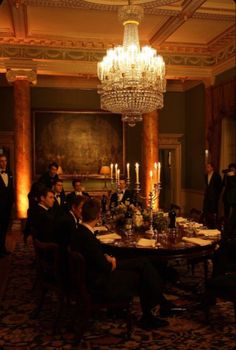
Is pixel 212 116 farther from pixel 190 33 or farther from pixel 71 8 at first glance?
pixel 71 8

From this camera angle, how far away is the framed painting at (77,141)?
12.6 meters

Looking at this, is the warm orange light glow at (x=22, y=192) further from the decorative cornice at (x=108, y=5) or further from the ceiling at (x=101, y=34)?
the decorative cornice at (x=108, y=5)

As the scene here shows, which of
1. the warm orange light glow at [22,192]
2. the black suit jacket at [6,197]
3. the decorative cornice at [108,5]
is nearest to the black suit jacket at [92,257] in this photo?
the black suit jacket at [6,197]

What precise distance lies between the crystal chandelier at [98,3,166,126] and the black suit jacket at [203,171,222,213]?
11.7 feet

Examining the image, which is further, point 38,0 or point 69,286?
point 38,0

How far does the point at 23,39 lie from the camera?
9430mm

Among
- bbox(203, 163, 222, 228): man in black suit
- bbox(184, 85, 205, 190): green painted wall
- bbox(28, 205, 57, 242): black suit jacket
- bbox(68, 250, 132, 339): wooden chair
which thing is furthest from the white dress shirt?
bbox(184, 85, 205, 190): green painted wall

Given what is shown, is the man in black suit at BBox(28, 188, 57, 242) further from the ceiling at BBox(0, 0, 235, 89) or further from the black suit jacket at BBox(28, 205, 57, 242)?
the ceiling at BBox(0, 0, 235, 89)

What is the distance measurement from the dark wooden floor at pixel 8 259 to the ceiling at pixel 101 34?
147 inches

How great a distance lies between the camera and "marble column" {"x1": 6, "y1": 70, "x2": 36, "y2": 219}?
9805mm

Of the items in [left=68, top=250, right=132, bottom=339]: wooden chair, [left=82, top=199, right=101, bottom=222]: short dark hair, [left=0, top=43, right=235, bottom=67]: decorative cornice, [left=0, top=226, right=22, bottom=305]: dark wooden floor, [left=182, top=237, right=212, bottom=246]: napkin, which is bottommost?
[left=0, top=226, right=22, bottom=305]: dark wooden floor

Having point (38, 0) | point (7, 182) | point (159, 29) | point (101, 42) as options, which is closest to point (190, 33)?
point (159, 29)

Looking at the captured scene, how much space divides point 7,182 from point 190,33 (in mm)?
5098

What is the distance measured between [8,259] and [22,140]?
3662 mm
